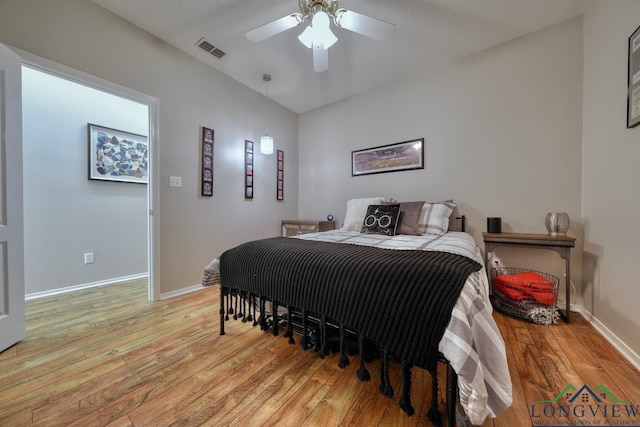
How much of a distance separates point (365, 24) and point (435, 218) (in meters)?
1.77

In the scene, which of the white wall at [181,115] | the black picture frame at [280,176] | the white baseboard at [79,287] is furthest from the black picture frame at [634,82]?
the white baseboard at [79,287]

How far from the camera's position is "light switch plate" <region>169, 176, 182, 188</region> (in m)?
2.38

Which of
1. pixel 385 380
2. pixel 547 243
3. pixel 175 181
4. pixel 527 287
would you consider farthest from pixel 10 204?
pixel 547 243

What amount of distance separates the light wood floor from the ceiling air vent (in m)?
2.69

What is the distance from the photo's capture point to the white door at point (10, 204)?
1.47m

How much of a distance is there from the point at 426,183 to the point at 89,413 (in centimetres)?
314

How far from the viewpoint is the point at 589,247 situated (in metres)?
1.85

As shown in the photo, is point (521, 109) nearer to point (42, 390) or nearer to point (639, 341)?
point (639, 341)

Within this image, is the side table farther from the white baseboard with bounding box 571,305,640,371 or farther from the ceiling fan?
the ceiling fan

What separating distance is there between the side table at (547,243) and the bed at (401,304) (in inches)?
44.1

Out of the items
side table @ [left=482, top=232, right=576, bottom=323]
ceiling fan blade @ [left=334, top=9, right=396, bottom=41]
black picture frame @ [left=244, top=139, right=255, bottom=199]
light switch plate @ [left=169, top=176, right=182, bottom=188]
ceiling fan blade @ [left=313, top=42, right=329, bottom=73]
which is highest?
ceiling fan blade @ [left=334, top=9, right=396, bottom=41]

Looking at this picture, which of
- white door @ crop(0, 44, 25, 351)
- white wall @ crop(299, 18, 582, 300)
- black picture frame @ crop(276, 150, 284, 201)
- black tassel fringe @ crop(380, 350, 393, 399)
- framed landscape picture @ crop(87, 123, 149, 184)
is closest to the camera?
black tassel fringe @ crop(380, 350, 393, 399)

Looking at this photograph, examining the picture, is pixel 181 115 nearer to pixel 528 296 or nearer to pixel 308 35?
pixel 308 35

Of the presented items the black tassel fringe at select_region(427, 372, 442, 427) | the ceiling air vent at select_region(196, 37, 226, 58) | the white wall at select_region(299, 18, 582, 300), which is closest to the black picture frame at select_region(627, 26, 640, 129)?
the white wall at select_region(299, 18, 582, 300)
